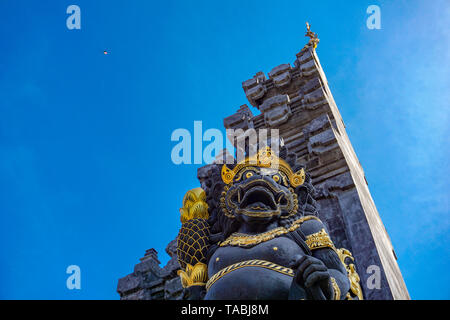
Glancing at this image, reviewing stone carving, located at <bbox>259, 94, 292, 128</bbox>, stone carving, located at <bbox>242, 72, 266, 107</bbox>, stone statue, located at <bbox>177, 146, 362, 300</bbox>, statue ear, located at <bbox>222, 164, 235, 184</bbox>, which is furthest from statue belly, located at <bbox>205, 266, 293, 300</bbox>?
stone carving, located at <bbox>242, 72, 266, 107</bbox>

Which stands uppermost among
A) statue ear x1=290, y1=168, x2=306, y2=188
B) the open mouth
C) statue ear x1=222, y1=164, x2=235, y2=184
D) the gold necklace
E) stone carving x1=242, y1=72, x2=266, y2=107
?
stone carving x1=242, y1=72, x2=266, y2=107

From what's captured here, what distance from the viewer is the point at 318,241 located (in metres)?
5.80

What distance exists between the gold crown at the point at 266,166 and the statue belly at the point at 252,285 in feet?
5.80

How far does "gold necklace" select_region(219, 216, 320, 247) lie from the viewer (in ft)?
19.0

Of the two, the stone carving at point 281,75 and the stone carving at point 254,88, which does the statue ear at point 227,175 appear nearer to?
the stone carving at point 254,88

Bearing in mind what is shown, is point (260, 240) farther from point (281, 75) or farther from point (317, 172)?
point (281, 75)

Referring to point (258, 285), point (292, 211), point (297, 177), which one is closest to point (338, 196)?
point (297, 177)

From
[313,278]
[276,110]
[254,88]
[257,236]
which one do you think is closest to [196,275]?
[257,236]

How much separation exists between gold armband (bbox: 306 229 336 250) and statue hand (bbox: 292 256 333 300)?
0.87 metres

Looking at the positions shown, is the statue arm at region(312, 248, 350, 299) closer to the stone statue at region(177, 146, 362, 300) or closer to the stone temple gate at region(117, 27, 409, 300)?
the stone statue at region(177, 146, 362, 300)

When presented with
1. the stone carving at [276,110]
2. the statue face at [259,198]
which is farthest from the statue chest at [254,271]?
the stone carving at [276,110]

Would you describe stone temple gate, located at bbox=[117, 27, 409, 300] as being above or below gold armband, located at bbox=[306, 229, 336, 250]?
above

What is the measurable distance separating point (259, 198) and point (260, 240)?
676mm
